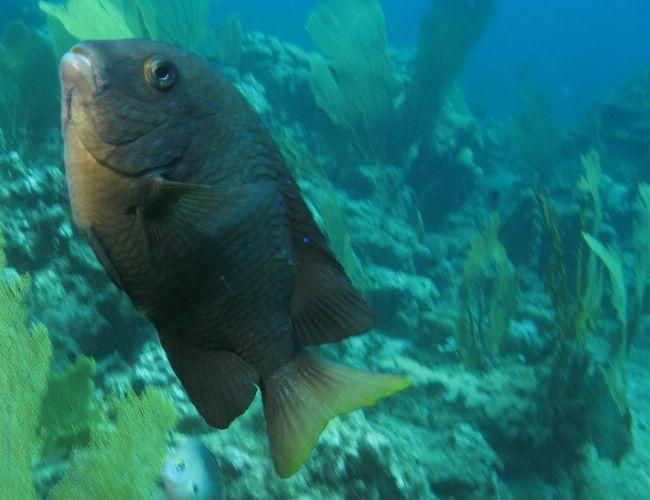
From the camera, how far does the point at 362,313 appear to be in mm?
1190

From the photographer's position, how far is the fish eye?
1.01 meters

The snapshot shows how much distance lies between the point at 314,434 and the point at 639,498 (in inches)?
204

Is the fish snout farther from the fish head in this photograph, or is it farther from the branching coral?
the branching coral

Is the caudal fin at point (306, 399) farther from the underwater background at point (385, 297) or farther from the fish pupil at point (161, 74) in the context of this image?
the underwater background at point (385, 297)

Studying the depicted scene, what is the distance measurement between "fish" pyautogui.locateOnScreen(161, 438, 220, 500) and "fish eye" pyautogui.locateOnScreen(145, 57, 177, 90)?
193 centimetres

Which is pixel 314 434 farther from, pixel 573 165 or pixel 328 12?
pixel 573 165

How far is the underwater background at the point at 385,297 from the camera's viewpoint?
2.77 m

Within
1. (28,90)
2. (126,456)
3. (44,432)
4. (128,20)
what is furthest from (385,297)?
(128,20)

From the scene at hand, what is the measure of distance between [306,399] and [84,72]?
0.82 m

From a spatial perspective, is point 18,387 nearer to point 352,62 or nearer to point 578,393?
point 578,393

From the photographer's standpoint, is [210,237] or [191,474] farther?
[191,474]

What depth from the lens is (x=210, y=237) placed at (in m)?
1.04

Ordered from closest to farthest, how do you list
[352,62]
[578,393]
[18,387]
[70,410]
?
[18,387] < [70,410] < [578,393] < [352,62]

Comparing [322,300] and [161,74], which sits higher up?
[161,74]
